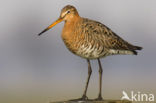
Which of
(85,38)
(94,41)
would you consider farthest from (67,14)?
(94,41)

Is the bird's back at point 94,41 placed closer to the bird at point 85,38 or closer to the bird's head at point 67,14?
the bird at point 85,38

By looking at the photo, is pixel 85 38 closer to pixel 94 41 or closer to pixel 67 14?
pixel 94 41

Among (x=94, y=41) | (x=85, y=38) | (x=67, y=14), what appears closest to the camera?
(x=85, y=38)

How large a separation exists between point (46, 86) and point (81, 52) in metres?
68.6

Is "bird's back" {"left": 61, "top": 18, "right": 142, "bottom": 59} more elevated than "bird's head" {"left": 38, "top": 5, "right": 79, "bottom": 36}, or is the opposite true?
"bird's head" {"left": 38, "top": 5, "right": 79, "bottom": 36}

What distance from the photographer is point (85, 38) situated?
22156mm

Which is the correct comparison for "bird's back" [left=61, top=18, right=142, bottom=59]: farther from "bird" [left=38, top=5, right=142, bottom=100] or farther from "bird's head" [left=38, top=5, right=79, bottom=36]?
"bird's head" [left=38, top=5, right=79, bottom=36]

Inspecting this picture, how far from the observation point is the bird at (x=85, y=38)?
2211 centimetres

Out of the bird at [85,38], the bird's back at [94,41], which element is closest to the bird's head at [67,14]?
the bird at [85,38]

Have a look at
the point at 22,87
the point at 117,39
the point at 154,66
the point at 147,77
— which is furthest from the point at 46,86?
the point at 117,39

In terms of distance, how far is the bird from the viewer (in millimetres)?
22109

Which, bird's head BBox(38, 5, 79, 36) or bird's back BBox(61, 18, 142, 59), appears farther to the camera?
bird's head BBox(38, 5, 79, 36)

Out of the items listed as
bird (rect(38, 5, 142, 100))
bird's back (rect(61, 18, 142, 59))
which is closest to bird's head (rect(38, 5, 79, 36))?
bird (rect(38, 5, 142, 100))

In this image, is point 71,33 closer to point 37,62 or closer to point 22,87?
point 22,87
